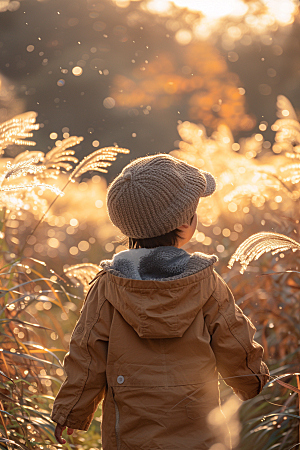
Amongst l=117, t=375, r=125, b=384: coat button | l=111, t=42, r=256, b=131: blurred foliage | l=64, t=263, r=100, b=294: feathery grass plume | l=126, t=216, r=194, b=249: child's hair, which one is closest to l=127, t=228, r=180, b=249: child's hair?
l=126, t=216, r=194, b=249: child's hair

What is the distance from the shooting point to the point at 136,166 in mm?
1291

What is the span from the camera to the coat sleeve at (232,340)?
4.01 feet

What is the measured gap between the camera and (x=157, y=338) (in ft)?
4.07

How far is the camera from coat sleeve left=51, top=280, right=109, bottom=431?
1.25 metres

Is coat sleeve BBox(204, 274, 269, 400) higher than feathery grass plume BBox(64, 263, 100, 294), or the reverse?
coat sleeve BBox(204, 274, 269, 400)

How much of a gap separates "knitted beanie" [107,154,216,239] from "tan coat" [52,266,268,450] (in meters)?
0.18

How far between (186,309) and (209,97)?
13.1 metres

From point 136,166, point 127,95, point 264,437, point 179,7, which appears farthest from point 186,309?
point 179,7

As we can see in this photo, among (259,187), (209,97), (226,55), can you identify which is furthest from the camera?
(226,55)

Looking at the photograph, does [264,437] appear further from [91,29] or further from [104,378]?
[91,29]

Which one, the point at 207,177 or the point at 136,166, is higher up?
the point at 136,166

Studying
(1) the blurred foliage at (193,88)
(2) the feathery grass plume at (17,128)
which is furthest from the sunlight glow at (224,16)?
(2) the feathery grass plume at (17,128)

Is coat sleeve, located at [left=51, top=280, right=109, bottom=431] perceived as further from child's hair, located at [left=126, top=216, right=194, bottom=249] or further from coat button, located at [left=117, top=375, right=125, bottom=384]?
child's hair, located at [left=126, top=216, right=194, bottom=249]

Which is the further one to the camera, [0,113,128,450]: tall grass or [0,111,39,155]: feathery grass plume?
[0,111,39,155]: feathery grass plume
